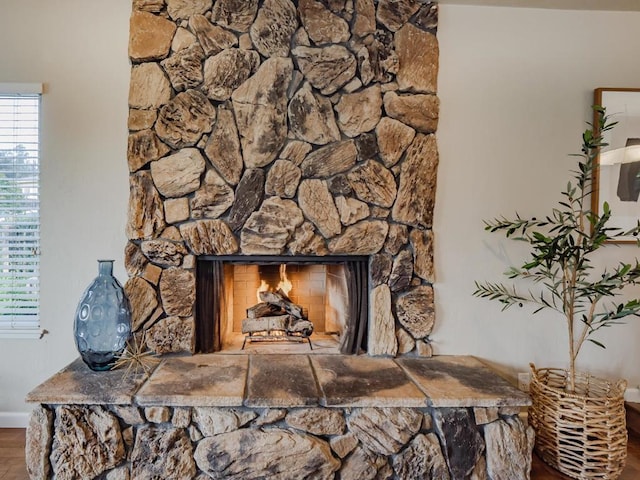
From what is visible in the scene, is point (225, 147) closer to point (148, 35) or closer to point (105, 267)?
point (148, 35)

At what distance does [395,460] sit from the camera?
1840 mm

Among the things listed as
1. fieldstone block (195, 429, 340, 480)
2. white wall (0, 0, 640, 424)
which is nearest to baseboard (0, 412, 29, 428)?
white wall (0, 0, 640, 424)

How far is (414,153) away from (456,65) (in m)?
0.62

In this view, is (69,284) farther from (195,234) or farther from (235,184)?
(235,184)

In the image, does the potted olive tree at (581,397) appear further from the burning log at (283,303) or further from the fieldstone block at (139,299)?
the fieldstone block at (139,299)

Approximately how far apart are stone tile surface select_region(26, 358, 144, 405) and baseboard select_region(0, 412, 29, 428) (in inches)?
27.2

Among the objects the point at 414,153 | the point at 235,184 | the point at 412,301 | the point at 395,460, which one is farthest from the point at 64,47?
the point at 395,460

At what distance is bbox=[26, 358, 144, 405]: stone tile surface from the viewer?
1.77m

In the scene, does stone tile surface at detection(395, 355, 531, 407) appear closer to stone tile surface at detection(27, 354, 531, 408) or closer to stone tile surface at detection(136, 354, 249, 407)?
stone tile surface at detection(27, 354, 531, 408)

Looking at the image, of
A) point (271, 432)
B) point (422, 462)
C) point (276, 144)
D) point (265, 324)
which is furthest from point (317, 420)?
point (276, 144)

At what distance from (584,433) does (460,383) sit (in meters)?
0.64

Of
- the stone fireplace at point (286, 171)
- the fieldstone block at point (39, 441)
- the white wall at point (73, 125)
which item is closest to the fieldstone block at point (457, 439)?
the stone fireplace at point (286, 171)

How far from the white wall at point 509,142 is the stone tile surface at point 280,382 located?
2.92 feet

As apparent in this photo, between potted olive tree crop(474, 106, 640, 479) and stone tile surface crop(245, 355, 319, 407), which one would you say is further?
potted olive tree crop(474, 106, 640, 479)
